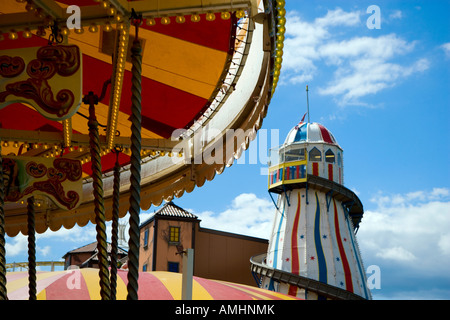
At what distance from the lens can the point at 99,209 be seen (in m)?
4.84

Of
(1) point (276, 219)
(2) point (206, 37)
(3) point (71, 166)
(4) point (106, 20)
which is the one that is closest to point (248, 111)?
(2) point (206, 37)

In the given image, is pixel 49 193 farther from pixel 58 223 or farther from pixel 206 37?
pixel 58 223

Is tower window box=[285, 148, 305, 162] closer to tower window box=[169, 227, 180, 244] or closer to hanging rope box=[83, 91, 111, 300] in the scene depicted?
tower window box=[169, 227, 180, 244]

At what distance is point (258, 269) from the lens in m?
23.9

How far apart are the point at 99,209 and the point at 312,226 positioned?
20.8 meters

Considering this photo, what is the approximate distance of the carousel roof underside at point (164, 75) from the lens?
3525 millimetres

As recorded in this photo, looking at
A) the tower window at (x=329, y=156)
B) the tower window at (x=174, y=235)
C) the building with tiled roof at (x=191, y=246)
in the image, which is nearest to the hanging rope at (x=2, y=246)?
the building with tiled roof at (x=191, y=246)

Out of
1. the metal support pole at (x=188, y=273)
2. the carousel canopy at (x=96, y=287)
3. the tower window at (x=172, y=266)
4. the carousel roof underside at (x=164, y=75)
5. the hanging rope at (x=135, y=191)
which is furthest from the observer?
the tower window at (x=172, y=266)

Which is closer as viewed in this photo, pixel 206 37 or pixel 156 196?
pixel 206 37

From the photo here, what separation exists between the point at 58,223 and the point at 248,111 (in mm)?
4423

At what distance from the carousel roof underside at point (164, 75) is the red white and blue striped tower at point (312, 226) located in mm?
17752

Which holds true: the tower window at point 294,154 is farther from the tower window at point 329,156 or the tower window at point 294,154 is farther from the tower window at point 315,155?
the tower window at point 329,156

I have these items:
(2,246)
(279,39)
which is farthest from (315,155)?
(2,246)

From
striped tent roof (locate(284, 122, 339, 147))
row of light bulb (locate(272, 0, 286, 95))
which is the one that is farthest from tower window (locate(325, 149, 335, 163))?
row of light bulb (locate(272, 0, 286, 95))
